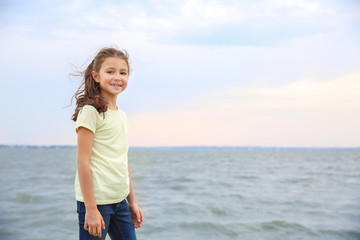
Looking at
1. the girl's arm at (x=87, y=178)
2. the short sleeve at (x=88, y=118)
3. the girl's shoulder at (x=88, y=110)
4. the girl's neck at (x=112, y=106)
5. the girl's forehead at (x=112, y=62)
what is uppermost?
the girl's forehead at (x=112, y=62)

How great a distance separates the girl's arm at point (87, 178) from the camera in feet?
5.72

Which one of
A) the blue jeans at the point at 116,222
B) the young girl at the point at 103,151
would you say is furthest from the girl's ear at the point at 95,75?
the blue jeans at the point at 116,222

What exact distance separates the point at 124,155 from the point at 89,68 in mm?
544

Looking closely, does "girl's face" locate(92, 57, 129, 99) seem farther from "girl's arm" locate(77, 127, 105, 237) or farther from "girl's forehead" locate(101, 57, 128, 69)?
"girl's arm" locate(77, 127, 105, 237)

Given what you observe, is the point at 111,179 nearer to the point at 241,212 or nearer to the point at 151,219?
the point at 151,219

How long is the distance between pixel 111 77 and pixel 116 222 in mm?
804

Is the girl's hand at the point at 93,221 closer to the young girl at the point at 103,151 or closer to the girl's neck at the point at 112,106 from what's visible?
the young girl at the point at 103,151

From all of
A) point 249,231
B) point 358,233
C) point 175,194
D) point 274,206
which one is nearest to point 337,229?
point 358,233

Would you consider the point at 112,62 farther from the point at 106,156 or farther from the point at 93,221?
the point at 93,221

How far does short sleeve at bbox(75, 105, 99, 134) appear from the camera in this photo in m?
1.75

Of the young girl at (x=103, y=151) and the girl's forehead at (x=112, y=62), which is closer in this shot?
the young girl at (x=103, y=151)

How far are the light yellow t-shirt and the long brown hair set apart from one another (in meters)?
0.05

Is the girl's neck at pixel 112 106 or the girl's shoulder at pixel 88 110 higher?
the girl's neck at pixel 112 106

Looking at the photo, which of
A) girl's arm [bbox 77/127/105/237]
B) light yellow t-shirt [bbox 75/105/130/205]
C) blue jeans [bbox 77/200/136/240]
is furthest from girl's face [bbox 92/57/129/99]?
blue jeans [bbox 77/200/136/240]
